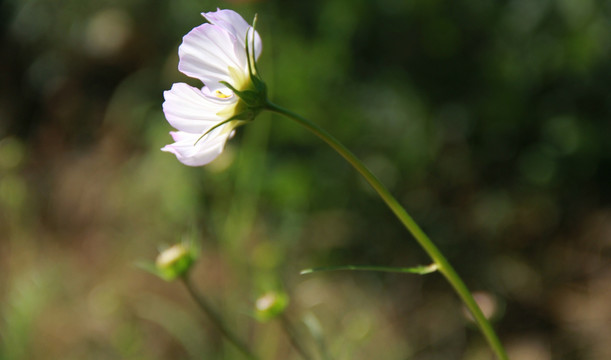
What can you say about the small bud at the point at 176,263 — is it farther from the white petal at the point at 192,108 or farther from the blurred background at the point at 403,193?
the blurred background at the point at 403,193

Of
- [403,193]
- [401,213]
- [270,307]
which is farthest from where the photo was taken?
[403,193]

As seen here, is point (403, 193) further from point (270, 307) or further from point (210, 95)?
point (210, 95)

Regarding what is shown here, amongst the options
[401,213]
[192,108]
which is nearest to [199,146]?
[192,108]

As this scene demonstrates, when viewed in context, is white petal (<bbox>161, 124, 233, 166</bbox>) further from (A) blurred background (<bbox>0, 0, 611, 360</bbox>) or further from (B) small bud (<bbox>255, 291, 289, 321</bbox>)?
(A) blurred background (<bbox>0, 0, 611, 360</bbox>)

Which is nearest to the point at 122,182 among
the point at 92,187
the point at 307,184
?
the point at 92,187

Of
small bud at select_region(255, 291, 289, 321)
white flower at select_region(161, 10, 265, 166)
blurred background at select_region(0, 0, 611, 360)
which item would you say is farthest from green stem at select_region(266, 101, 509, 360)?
blurred background at select_region(0, 0, 611, 360)
